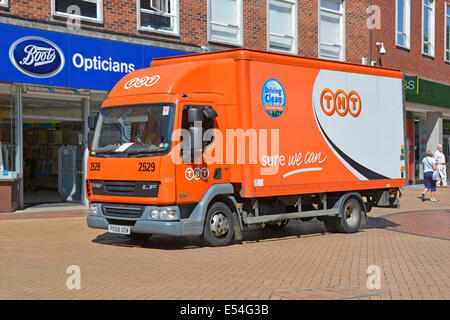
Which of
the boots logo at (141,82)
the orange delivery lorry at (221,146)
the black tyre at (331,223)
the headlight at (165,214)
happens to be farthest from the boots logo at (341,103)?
the headlight at (165,214)

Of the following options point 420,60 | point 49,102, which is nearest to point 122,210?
point 49,102

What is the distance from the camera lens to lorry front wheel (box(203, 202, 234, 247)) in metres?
10.3

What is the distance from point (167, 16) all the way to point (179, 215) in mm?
9180

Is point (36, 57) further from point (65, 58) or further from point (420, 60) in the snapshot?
point (420, 60)

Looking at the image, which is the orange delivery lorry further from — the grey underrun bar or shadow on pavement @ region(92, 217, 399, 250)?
shadow on pavement @ region(92, 217, 399, 250)

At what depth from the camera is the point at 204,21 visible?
1852 centimetres

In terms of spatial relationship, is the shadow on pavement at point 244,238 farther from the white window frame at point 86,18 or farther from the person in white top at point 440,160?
the person in white top at point 440,160

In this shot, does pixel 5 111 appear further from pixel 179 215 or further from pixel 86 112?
pixel 179 215

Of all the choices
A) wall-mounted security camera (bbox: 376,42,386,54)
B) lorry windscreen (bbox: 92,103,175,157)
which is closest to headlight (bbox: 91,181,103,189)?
lorry windscreen (bbox: 92,103,175,157)

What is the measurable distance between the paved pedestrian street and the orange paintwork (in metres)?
0.98

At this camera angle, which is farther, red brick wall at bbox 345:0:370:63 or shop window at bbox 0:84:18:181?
red brick wall at bbox 345:0:370:63

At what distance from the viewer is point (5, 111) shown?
15.3 m

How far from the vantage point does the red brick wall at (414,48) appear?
25.2 metres

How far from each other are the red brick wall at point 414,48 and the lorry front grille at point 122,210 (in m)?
16.6
